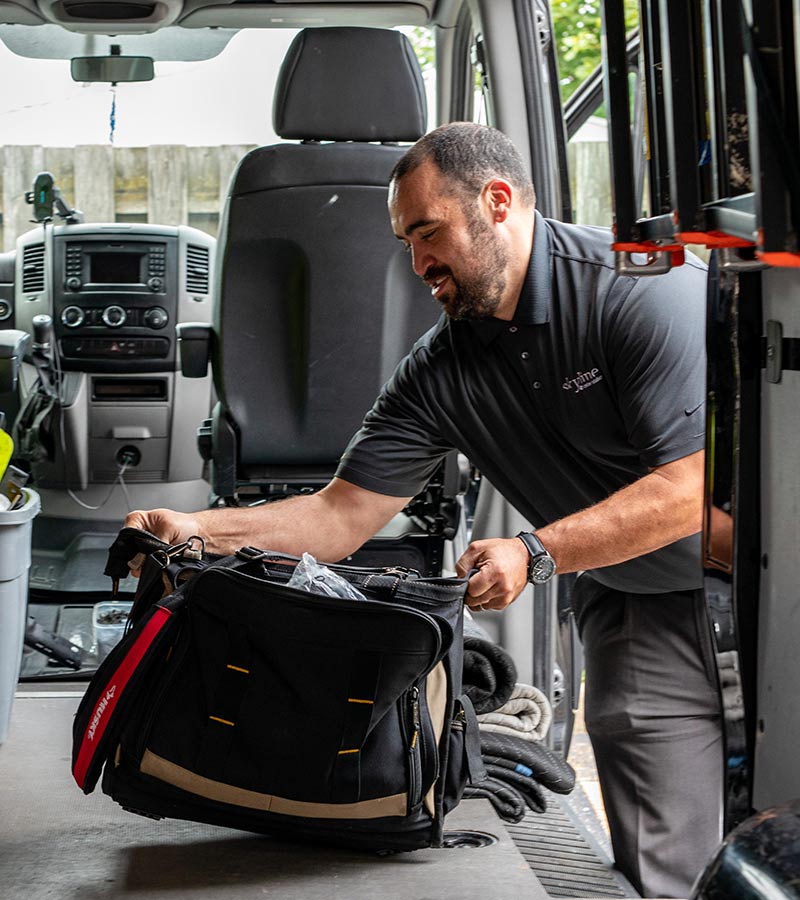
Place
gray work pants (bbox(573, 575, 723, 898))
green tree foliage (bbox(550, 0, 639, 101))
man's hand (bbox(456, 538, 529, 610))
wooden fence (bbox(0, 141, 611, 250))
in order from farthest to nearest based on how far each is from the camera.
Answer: green tree foliage (bbox(550, 0, 639, 101)) < wooden fence (bbox(0, 141, 611, 250)) < gray work pants (bbox(573, 575, 723, 898)) < man's hand (bbox(456, 538, 529, 610))

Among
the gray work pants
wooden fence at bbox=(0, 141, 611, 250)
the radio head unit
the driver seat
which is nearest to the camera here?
the gray work pants

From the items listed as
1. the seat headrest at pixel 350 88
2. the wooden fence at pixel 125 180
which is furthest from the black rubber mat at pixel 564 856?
the wooden fence at pixel 125 180

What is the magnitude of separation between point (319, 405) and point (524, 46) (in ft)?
4.02

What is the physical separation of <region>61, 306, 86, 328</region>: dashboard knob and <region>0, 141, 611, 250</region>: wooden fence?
1329 mm

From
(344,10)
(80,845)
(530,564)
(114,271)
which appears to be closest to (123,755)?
(80,845)

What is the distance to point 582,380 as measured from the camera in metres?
2.55

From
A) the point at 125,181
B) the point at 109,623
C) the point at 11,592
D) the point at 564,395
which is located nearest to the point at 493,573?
the point at 564,395

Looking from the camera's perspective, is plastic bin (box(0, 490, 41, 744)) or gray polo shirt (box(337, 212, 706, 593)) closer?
gray polo shirt (box(337, 212, 706, 593))

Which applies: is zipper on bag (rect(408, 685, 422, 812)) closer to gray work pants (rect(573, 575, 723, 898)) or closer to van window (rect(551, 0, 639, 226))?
gray work pants (rect(573, 575, 723, 898))

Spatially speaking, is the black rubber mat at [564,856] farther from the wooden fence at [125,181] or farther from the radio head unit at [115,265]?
the wooden fence at [125,181]

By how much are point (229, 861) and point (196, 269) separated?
3.13 meters

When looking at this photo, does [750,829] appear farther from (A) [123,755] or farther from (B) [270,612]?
(A) [123,755]

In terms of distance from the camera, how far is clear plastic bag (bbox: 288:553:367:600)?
2.05m

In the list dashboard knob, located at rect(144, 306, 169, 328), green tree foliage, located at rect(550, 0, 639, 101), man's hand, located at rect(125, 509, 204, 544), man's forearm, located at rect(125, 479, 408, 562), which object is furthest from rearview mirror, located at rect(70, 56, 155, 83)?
green tree foliage, located at rect(550, 0, 639, 101)
